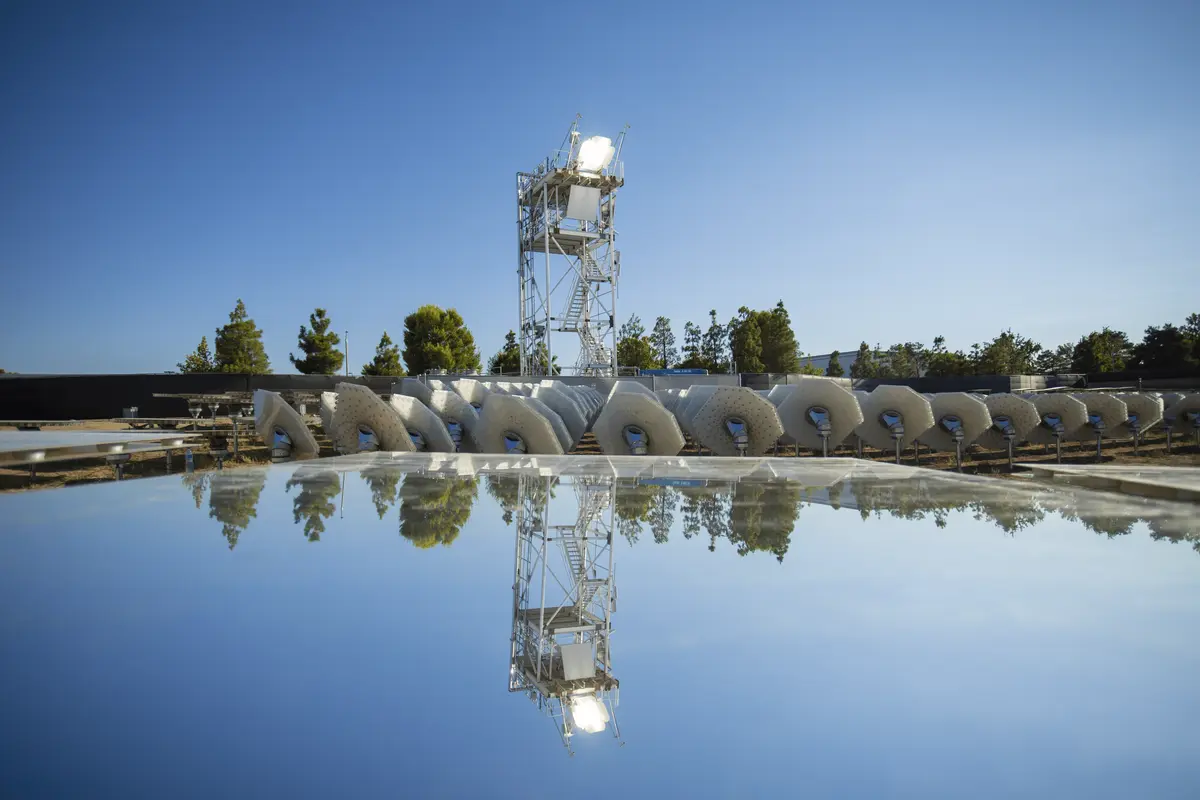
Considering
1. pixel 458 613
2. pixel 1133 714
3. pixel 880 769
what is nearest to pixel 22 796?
pixel 458 613

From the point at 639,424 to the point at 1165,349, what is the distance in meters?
55.6

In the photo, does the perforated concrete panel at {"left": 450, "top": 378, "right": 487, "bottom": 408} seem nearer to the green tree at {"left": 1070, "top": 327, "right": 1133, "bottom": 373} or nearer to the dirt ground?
the dirt ground

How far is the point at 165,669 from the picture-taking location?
1.83m

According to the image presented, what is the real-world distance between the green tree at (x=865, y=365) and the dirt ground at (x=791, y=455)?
41.1 m

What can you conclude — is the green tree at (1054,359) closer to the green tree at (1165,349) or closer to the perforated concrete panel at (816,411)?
the green tree at (1165,349)

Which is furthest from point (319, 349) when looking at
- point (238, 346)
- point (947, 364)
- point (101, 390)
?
point (947, 364)

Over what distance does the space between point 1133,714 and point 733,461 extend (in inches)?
226

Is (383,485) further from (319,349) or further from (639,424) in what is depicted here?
(319,349)

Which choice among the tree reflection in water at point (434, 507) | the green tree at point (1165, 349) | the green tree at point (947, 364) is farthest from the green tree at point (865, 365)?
the tree reflection in water at point (434, 507)

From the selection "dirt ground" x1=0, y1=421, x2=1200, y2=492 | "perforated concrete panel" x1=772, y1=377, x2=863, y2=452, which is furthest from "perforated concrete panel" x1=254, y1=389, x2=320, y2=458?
"perforated concrete panel" x1=772, y1=377, x2=863, y2=452

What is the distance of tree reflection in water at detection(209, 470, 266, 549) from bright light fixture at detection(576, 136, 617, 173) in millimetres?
27186

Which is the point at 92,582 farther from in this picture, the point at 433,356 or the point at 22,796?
the point at 433,356

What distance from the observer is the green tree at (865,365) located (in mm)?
65000

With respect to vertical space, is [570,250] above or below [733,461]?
above
